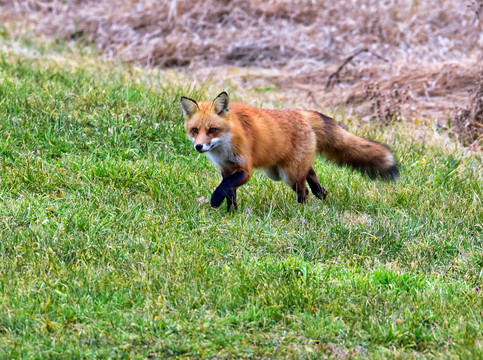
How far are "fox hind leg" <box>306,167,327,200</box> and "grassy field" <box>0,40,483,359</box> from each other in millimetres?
103

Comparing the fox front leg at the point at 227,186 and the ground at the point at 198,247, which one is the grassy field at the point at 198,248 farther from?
the fox front leg at the point at 227,186

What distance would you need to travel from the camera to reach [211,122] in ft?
19.1

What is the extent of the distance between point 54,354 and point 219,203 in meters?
2.37

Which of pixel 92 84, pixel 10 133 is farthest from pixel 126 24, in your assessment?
pixel 10 133

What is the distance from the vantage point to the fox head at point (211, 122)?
575 centimetres

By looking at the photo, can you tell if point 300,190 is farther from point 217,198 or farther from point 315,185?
point 217,198

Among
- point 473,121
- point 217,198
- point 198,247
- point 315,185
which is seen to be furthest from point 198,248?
point 473,121

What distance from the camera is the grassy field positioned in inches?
158

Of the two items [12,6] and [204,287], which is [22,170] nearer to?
[204,287]

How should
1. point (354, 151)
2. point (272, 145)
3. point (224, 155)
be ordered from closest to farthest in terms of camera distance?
point (224, 155)
point (272, 145)
point (354, 151)

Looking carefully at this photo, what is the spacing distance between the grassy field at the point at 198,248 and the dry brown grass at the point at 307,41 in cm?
259

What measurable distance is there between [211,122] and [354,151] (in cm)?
158

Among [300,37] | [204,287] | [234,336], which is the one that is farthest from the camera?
[300,37]

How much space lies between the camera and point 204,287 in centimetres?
454
